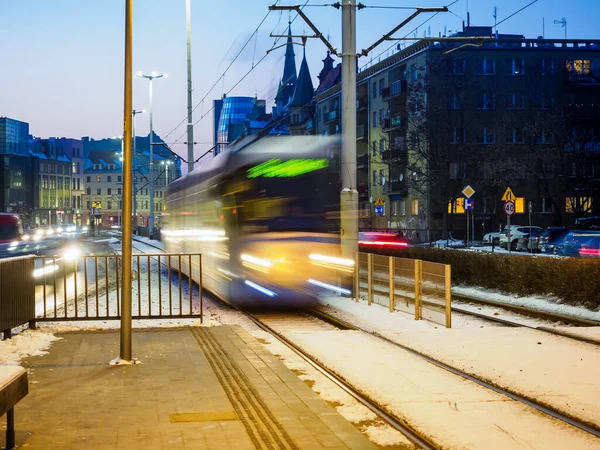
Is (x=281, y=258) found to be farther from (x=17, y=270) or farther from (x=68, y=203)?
(x=68, y=203)

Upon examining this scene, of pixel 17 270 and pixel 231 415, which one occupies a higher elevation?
pixel 17 270

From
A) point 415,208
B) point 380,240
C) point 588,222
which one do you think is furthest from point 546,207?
point 380,240

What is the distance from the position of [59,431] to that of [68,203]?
162m

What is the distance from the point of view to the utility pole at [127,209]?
35.0 ft

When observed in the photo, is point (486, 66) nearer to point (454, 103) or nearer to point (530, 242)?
point (454, 103)

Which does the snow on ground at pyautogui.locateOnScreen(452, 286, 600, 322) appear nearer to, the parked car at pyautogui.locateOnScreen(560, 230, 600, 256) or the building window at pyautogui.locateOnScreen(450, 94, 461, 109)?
the parked car at pyautogui.locateOnScreen(560, 230, 600, 256)

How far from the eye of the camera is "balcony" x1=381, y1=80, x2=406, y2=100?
243ft

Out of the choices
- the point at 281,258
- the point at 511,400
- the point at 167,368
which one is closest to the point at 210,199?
the point at 281,258

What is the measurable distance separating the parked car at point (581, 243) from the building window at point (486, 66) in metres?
37.0

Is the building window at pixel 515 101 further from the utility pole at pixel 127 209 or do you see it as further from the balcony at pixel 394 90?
the utility pole at pixel 127 209

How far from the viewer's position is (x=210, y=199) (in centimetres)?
1983

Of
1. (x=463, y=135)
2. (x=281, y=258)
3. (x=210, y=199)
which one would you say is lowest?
(x=281, y=258)

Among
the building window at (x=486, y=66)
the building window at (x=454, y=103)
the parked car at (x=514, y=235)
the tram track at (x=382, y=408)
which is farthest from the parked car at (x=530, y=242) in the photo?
the tram track at (x=382, y=408)

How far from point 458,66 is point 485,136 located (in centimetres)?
772
